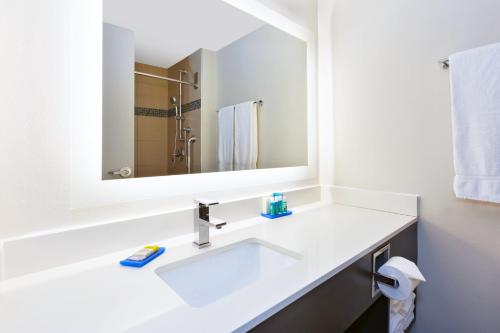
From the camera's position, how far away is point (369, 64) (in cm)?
144

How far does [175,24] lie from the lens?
3.56ft

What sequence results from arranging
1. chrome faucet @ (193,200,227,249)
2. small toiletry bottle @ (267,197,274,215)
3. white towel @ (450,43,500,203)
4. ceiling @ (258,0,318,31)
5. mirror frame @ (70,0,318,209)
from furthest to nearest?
ceiling @ (258,0,318,31), small toiletry bottle @ (267,197,274,215), white towel @ (450,43,500,203), chrome faucet @ (193,200,227,249), mirror frame @ (70,0,318,209)

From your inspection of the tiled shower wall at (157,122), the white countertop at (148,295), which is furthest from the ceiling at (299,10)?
the white countertop at (148,295)

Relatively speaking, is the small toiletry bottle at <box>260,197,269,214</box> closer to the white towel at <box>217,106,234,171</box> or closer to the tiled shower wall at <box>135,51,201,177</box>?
the white towel at <box>217,106,234,171</box>

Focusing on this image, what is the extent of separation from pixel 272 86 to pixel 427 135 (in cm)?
85

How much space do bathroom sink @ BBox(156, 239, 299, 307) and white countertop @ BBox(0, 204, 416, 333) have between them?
0.08 feet

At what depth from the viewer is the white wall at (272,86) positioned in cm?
132

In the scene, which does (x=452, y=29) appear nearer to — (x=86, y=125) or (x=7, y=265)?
(x=86, y=125)

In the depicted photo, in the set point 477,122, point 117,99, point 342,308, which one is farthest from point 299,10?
point 342,308

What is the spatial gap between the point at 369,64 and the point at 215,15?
0.89 metres

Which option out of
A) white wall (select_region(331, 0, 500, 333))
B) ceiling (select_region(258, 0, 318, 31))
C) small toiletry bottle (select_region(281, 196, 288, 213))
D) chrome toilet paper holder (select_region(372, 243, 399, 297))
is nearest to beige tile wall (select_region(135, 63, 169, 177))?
small toiletry bottle (select_region(281, 196, 288, 213))

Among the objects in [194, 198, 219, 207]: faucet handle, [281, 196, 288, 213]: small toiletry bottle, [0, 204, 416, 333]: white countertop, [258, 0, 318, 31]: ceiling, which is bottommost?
[0, 204, 416, 333]: white countertop

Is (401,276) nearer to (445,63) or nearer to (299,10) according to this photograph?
(445,63)

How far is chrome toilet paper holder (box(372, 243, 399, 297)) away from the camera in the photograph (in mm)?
911
